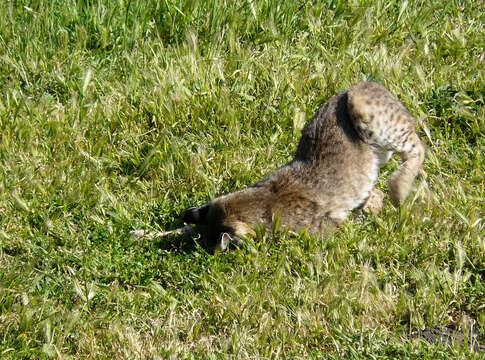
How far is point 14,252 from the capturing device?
5488 mm

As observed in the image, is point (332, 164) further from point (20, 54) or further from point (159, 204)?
point (20, 54)

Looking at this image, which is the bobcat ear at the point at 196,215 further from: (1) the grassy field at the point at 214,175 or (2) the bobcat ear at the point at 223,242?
(2) the bobcat ear at the point at 223,242

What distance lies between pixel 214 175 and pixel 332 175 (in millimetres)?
1065

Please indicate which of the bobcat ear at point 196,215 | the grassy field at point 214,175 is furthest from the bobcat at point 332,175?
the grassy field at point 214,175

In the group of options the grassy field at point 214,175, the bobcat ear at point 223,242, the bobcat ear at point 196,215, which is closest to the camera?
the grassy field at point 214,175

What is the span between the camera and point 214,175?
245 inches

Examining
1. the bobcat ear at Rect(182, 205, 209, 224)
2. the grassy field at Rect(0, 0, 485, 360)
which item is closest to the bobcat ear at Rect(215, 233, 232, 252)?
the grassy field at Rect(0, 0, 485, 360)

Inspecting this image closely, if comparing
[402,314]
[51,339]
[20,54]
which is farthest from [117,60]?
[402,314]

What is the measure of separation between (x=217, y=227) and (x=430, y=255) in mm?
1634

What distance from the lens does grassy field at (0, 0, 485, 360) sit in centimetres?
477

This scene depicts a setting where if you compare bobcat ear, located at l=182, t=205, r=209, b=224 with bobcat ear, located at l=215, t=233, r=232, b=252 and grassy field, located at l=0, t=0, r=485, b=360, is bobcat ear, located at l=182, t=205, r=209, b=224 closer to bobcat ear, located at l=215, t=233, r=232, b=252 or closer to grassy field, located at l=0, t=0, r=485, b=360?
grassy field, located at l=0, t=0, r=485, b=360

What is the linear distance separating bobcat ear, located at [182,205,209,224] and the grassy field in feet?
0.64

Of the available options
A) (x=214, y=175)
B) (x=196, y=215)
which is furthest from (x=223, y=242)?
(x=214, y=175)

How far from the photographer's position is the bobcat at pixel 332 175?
564 centimetres
